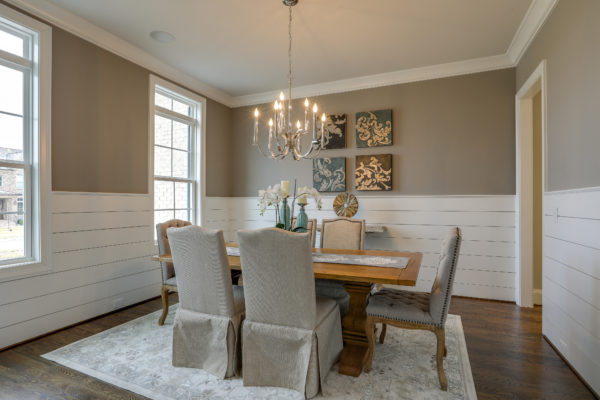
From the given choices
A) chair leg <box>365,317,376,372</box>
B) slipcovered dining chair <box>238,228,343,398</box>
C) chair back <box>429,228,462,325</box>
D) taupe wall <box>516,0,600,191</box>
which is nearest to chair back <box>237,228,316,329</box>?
slipcovered dining chair <box>238,228,343,398</box>

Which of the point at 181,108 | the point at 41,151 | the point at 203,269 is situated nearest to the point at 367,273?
the point at 203,269

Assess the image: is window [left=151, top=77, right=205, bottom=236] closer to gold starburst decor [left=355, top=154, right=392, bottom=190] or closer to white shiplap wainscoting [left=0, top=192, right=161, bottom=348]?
white shiplap wainscoting [left=0, top=192, right=161, bottom=348]

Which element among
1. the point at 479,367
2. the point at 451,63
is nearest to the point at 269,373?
the point at 479,367

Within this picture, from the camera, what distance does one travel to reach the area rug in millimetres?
1882

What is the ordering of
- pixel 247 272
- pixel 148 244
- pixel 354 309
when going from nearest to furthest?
pixel 247 272 < pixel 354 309 < pixel 148 244

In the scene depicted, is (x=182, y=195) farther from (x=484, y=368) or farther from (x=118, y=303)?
(x=484, y=368)

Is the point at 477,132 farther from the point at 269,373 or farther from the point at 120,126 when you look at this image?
the point at 120,126

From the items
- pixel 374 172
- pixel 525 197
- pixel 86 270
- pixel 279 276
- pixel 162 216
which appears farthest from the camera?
pixel 374 172

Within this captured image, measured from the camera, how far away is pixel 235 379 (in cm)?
203

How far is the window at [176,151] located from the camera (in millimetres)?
3883

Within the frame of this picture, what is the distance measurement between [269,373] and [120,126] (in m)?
2.82

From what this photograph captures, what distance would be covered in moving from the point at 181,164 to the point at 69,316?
6.85ft

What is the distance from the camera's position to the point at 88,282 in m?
3.02

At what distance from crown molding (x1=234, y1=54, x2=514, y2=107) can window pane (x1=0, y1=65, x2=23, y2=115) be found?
9.16ft
